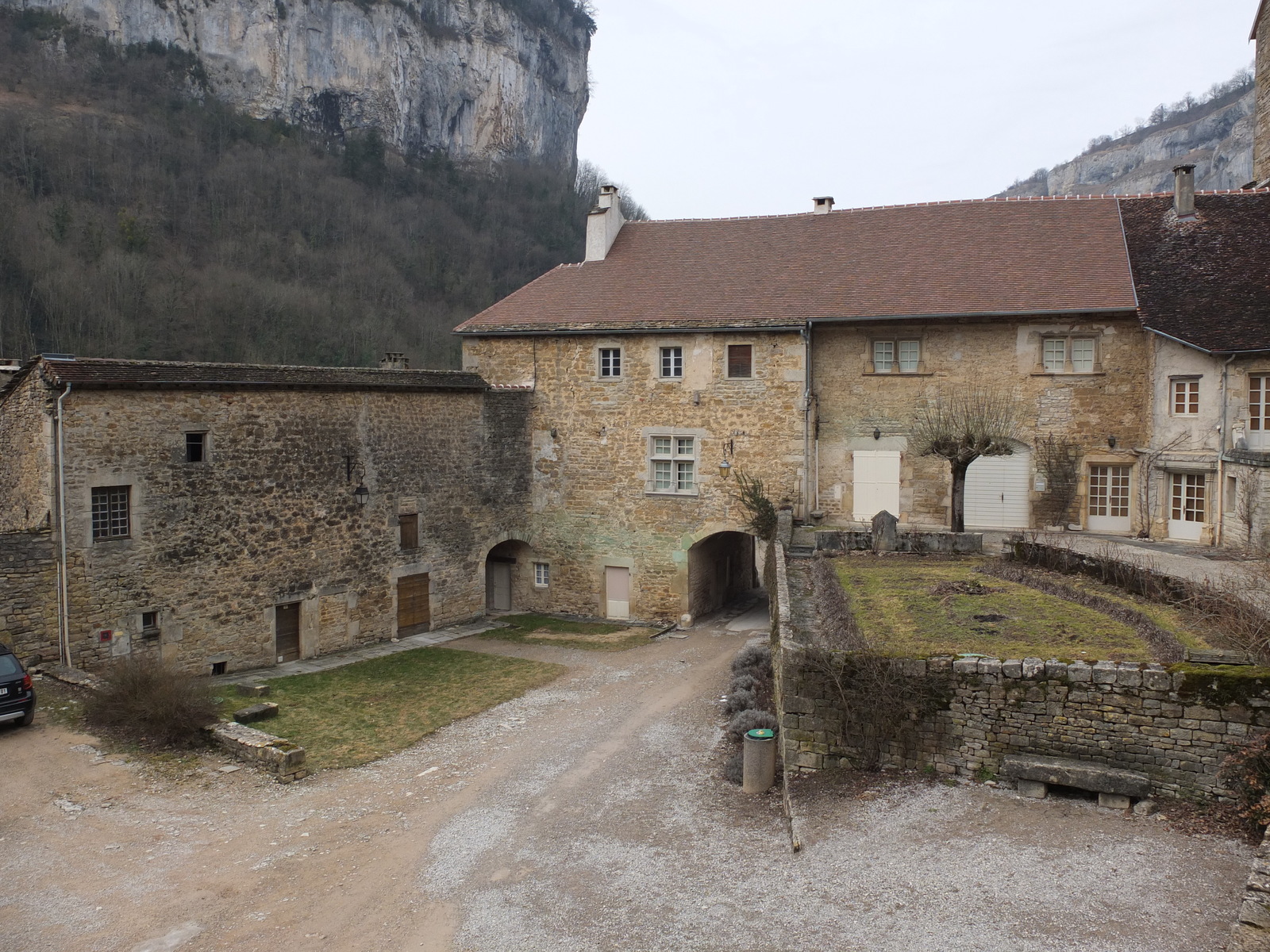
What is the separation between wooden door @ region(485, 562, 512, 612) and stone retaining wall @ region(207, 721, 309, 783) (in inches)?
434

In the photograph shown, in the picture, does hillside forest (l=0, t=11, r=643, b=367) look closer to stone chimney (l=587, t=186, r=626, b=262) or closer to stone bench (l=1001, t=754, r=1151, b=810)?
stone chimney (l=587, t=186, r=626, b=262)

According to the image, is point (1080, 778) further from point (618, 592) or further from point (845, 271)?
point (845, 271)

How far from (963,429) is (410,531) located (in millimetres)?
12248

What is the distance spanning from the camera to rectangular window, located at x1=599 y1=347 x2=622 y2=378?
2202cm

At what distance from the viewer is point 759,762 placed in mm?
10352

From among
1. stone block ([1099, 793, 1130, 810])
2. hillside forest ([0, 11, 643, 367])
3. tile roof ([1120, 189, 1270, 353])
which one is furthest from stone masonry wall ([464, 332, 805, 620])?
hillside forest ([0, 11, 643, 367])

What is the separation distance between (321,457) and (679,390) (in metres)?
8.15

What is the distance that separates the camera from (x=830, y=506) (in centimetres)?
2081

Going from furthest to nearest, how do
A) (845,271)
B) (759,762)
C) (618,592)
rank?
1. (618,592)
2. (845,271)
3. (759,762)

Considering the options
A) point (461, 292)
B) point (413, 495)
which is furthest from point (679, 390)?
point (461, 292)

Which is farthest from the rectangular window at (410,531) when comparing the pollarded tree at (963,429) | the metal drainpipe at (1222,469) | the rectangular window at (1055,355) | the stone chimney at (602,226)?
the metal drainpipe at (1222,469)

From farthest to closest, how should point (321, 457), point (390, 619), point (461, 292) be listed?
point (461, 292) < point (390, 619) < point (321, 457)

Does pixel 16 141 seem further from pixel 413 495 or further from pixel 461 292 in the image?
pixel 413 495

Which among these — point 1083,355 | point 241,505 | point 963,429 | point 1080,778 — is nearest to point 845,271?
point 963,429
